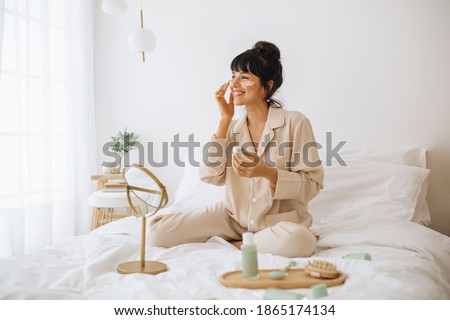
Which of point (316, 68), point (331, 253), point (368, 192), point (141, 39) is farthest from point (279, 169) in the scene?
point (141, 39)

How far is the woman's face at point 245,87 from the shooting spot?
1.85 meters

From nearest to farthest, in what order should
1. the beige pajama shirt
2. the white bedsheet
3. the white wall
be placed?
the white bedsheet, the beige pajama shirt, the white wall

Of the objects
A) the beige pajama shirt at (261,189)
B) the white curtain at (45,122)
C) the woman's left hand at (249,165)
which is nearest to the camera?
the woman's left hand at (249,165)

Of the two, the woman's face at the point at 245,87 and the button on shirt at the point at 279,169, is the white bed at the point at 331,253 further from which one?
the woman's face at the point at 245,87

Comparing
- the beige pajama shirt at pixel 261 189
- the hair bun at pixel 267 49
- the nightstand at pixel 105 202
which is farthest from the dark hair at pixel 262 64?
the nightstand at pixel 105 202

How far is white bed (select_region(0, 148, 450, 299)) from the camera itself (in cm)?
108

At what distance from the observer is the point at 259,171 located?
157 centimetres

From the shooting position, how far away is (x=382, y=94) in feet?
8.30

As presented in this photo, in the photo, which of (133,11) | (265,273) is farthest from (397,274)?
(133,11)

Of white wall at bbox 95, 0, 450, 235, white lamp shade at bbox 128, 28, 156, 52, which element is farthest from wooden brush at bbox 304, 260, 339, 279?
white lamp shade at bbox 128, 28, 156, 52

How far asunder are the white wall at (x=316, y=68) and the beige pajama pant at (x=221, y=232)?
1.18m

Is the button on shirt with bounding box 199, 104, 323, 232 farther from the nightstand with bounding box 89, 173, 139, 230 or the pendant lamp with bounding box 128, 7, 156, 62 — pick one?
the pendant lamp with bounding box 128, 7, 156, 62
